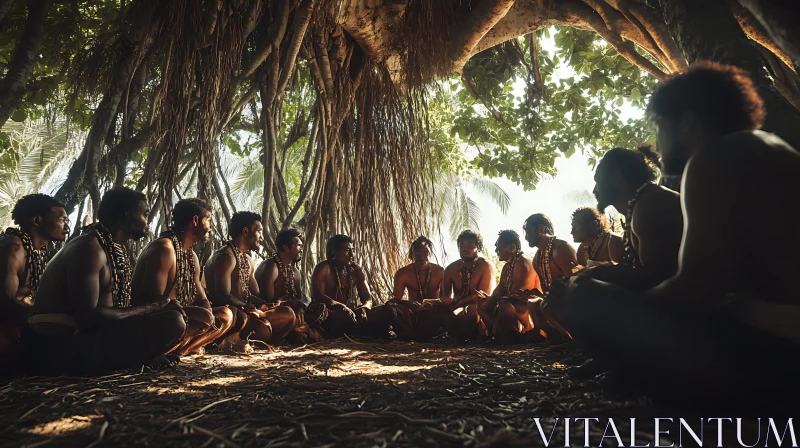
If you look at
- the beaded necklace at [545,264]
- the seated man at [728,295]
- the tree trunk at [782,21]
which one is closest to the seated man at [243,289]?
the beaded necklace at [545,264]

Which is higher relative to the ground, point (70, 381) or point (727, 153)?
point (727, 153)

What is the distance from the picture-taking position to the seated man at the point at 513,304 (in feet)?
14.7

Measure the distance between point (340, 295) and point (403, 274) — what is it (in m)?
0.81

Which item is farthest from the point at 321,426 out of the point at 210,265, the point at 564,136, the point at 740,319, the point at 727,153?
the point at 564,136

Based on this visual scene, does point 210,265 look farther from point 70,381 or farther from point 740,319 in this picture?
point 740,319

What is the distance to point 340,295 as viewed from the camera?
18.6 ft

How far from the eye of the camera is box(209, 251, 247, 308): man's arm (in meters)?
4.63

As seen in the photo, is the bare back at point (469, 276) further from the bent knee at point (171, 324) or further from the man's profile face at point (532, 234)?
the bent knee at point (171, 324)

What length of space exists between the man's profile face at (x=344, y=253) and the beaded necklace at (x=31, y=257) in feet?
9.12

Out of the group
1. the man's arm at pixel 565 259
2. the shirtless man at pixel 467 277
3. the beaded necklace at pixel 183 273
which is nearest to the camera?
the beaded necklace at pixel 183 273

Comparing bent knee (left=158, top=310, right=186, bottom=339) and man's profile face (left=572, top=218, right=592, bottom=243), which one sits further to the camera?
man's profile face (left=572, top=218, right=592, bottom=243)

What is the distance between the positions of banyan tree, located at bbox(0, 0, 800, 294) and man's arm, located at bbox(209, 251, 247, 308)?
26.7 inches

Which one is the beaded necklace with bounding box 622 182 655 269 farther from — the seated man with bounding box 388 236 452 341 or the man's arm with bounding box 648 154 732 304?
the seated man with bounding box 388 236 452 341

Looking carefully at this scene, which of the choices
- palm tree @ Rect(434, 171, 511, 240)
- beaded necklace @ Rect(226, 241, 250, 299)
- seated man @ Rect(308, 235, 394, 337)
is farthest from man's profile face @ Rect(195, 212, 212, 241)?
palm tree @ Rect(434, 171, 511, 240)
